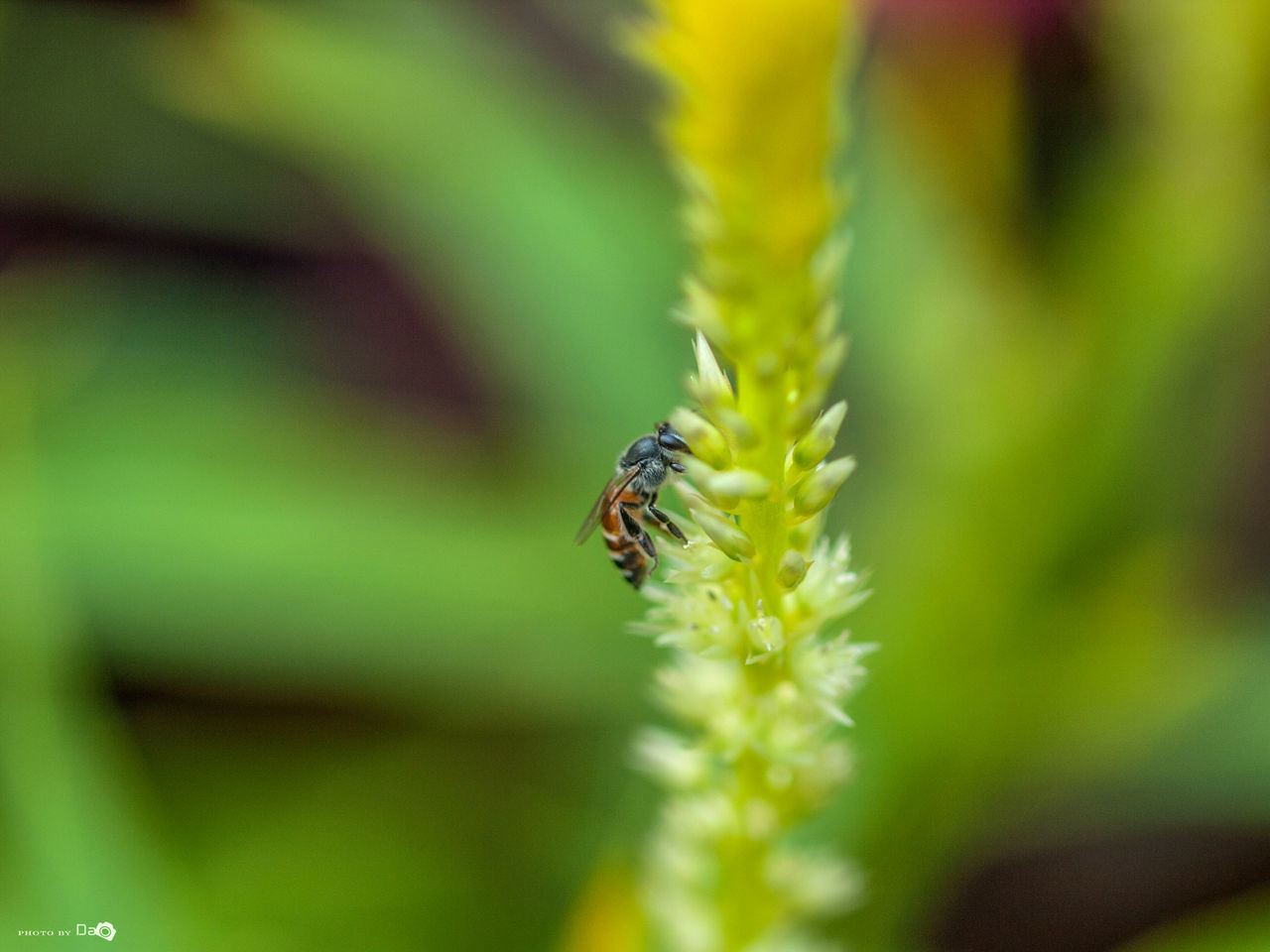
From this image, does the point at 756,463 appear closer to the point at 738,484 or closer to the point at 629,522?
the point at 738,484

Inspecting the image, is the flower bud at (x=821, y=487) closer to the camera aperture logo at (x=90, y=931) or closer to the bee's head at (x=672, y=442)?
the bee's head at (x=672, y=442)

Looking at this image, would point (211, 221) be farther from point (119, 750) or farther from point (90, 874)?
point (90, 874)

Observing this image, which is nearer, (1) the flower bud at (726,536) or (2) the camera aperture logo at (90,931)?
(1) the flower bud at (726,536)

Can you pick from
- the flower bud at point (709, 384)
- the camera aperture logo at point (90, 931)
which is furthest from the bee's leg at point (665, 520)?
the camera aperture logo at point (90, 931)

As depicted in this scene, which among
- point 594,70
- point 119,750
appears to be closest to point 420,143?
point 594,70

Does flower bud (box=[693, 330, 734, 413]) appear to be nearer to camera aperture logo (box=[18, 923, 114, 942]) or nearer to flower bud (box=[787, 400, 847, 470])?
flower bud (box=[787, 400, 847, 470])

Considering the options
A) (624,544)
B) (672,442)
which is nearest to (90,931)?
(624,544)

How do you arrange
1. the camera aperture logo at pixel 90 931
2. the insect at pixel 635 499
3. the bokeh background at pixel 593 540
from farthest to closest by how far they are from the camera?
the bokeh background at pixel 593 540, the insect at pixel 635 499, the camera aperture logo at pixel 90 931
